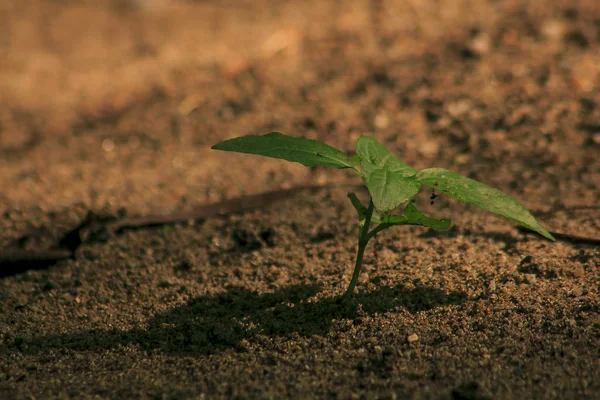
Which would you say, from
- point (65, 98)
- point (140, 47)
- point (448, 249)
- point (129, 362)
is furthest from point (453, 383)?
point (140, 47)

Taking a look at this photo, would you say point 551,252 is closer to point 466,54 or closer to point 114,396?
point 114,396

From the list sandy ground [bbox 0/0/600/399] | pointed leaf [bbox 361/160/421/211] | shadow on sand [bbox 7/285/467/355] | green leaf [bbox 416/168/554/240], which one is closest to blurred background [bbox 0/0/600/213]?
sandy ground [bbox 0/0/600/399]

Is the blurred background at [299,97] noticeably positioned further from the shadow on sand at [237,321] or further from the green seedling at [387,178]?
the green seedling at [387,178]

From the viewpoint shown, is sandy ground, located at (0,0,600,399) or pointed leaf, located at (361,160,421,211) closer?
pointed leaf, located at (361,160,421,211)

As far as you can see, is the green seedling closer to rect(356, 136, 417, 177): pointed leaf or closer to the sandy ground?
rect(356, 136, 417, 177): pointed leaf

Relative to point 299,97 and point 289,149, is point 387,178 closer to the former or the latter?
point 289,149
